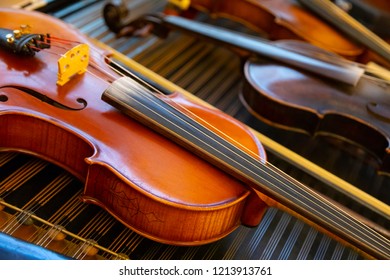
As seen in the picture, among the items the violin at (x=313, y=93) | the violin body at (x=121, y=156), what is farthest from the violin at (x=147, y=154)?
the violin at (x=313, y=93)

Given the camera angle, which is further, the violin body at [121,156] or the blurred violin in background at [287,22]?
the blurred violin in background at [287,22]

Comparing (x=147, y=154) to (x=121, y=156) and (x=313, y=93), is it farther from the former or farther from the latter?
(x=313, y=93)

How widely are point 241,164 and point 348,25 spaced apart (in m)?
1.12

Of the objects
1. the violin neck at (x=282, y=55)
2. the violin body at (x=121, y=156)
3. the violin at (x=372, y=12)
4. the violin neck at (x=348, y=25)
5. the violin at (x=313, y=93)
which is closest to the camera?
the violin body at (x=121, y=156)

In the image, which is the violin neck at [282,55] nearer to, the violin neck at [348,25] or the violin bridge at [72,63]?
the violin neck at [348,25]

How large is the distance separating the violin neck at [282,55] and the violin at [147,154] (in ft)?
1.72

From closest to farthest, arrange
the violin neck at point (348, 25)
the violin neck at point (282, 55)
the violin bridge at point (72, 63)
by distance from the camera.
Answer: the violin bridge at point (72, 63) < the violin neck at point (282, 55) < the violin neck at point (348, 25)

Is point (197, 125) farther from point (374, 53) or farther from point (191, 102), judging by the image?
point (374, 53)

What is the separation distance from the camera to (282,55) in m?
1.94

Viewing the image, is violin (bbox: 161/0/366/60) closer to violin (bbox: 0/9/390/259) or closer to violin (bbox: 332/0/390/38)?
violin (bbox: 332/0/390/38)

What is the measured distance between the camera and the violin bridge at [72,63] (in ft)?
4.83
